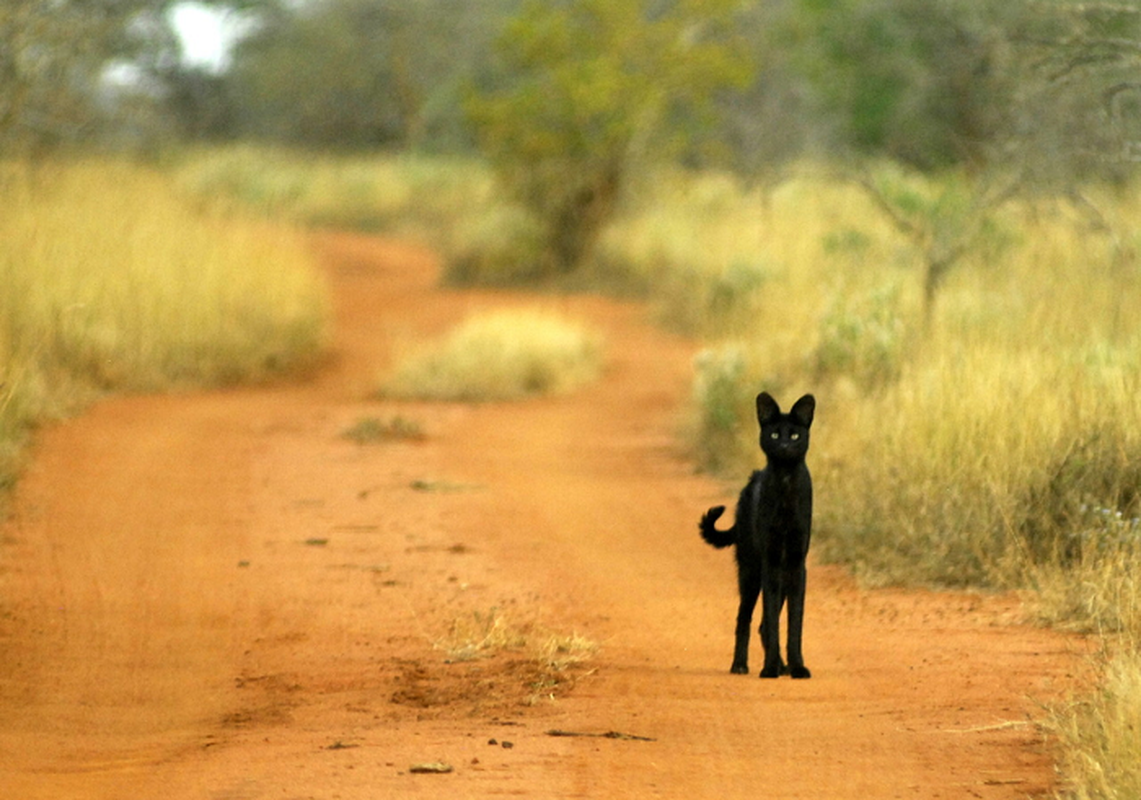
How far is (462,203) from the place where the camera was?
1330 inches

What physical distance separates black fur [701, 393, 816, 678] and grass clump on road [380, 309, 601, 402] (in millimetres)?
9460

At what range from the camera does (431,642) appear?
6.99 metres

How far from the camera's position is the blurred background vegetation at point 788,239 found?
8.39 m

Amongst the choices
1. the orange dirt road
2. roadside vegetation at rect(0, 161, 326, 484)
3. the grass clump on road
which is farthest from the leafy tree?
the orange dirt road

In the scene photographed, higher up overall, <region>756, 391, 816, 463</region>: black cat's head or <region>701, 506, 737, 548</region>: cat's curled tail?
<region>756, 391, 816, 463</region>: black cat's head

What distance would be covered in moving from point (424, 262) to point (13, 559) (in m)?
20.8

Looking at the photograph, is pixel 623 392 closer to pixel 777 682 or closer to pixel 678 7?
pixel 777 682

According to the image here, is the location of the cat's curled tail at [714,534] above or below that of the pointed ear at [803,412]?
below

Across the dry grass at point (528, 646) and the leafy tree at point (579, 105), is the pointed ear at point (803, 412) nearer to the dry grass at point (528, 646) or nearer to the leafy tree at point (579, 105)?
the dry grass at point (528, 646)

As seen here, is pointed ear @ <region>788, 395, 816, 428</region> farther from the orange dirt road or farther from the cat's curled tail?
the orange dirt road

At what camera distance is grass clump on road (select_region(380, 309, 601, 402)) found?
1573 cm

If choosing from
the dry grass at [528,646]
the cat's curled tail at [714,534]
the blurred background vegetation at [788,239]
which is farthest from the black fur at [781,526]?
the blurred background vegetation at [788,239]

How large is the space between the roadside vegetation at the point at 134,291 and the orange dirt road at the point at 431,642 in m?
1.27

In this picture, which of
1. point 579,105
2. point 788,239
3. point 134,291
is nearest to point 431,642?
point 134,291
